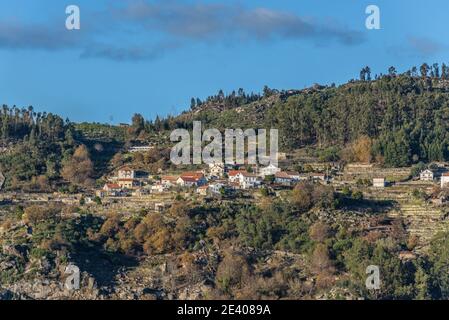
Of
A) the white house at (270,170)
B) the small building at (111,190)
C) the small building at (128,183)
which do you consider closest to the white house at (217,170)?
the white house at (270,170)

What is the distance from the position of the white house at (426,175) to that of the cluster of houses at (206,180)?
213 inches

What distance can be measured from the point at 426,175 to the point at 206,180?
12472 millimetres

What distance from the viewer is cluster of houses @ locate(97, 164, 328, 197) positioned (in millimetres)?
69875

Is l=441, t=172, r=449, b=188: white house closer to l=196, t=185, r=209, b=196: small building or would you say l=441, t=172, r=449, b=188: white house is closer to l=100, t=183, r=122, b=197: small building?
l=196, t=185, r=209, b=196: small building

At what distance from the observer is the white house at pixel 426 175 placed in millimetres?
71562

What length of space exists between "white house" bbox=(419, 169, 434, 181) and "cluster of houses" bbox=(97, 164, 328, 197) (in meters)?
5.41

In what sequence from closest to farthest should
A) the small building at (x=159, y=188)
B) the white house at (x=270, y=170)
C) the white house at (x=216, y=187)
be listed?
1. the white house at (x=216, y=187)
2. the small building at (x=159, y=188)
3. the white house at (x=270, y=170)

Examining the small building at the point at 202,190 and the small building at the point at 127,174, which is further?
the small building at the point at 127,174

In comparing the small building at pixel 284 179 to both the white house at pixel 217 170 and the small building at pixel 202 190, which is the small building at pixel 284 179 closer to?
the white house at pixel 217 170

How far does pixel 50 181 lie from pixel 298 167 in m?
14.6

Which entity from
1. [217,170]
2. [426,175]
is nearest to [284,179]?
[217,170]

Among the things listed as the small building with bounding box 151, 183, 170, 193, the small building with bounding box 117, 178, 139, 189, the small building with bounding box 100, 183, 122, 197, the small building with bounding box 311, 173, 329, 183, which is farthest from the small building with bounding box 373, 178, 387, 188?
the small building with bounding box 100, 183, 122, 197

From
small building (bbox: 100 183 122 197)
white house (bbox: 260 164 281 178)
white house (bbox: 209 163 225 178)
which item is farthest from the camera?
white house (bbox: 209 163 225 178)
